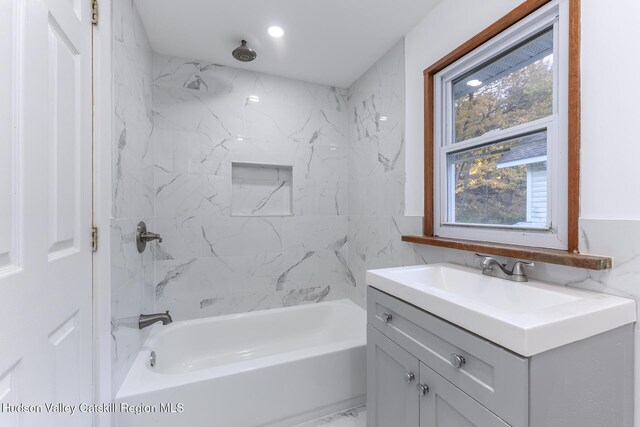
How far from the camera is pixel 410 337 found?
1006mm

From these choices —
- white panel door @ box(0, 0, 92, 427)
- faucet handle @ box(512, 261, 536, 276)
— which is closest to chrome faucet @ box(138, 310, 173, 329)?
white panel door @ box(0, 0, 92, 427)

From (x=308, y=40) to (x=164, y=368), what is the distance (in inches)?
94.8

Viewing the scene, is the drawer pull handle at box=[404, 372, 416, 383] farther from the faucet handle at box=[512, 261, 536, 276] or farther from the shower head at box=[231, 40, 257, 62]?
the shower head at box=[231, 40, 257, 62]

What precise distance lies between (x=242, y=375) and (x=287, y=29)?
2.06 m

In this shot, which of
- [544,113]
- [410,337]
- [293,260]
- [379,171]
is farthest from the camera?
[293,260]

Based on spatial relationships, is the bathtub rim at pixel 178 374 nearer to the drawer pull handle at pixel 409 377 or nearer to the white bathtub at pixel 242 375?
the white bathtub at pixel 242 375

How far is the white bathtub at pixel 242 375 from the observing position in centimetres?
132

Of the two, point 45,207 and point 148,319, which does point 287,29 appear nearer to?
point 45,207

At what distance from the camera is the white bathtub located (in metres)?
1.32

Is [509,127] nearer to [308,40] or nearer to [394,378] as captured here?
[394,378]

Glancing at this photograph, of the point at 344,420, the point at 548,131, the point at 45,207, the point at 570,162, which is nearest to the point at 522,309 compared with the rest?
the point at 570,162

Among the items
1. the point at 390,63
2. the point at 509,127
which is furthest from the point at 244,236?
the point at 509,127

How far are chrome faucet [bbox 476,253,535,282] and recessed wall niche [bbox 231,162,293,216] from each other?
5.21 feet

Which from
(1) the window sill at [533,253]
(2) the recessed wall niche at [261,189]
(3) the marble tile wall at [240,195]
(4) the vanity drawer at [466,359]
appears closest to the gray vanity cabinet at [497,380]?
(4) the vanity drawer at [466,359]
